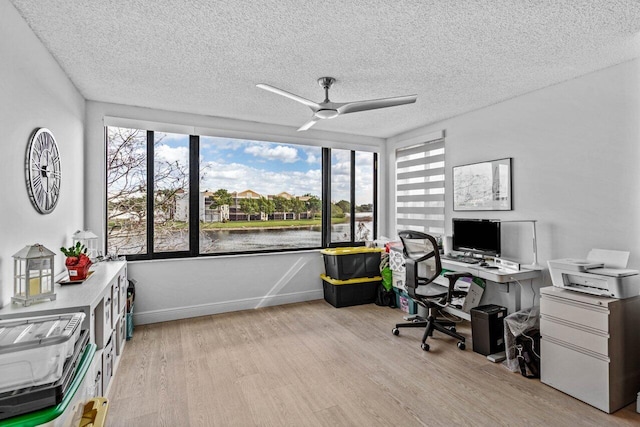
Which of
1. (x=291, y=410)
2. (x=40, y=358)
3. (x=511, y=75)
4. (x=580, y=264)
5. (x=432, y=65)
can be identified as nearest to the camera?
(x=40, y=358)

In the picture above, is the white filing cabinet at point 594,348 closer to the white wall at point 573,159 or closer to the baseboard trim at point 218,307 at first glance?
the white wall at point 573,159

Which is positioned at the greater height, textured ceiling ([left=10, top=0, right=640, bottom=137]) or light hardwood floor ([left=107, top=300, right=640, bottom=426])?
textured ceiling ([left=10, top=0, right=640, bottom=137])

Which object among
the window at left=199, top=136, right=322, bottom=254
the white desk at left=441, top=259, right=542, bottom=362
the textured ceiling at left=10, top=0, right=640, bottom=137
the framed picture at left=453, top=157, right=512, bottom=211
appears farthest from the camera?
the window at left=199, top=136, right=322, bottom=254

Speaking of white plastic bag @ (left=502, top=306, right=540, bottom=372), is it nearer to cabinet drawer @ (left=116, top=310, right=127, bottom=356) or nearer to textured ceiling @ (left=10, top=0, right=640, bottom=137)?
textured ceiling @ (left=10, top=0, right=640, bottom=137)

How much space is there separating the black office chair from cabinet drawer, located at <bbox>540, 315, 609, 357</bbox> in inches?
30.5

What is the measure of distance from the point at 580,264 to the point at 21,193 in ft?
12.5

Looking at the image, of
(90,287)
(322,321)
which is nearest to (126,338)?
(90,287)

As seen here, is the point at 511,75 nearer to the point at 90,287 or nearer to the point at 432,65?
the point at 432,65

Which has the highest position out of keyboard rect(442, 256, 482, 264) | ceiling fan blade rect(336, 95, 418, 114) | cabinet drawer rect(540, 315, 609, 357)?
ceiling fan blade rect(336, 95, 418, 114)

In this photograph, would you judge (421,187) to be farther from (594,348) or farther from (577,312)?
(594,348)

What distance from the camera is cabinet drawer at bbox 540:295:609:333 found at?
2.21 meters

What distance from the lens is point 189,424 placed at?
6.82 ft

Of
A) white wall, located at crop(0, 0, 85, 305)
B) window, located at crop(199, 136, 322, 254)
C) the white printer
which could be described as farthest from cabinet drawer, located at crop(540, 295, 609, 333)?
white wall, located at crop(0, 0, 85, 305)

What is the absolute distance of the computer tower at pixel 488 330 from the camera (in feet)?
9.74
